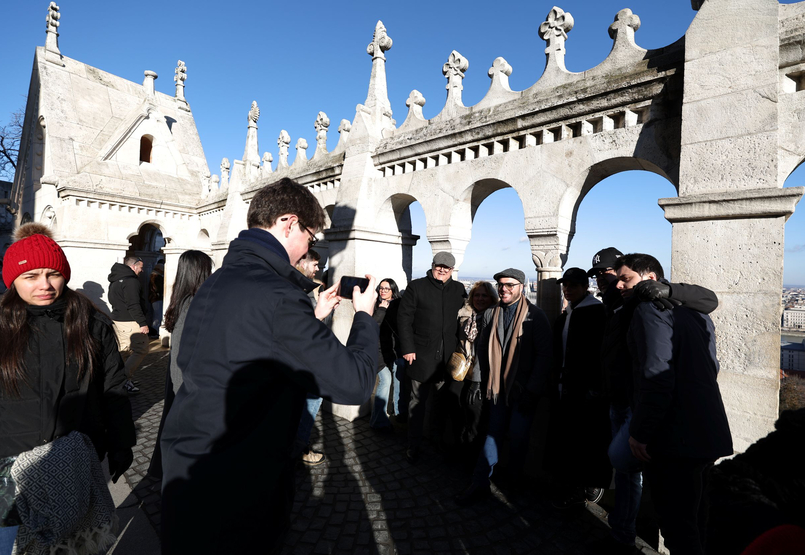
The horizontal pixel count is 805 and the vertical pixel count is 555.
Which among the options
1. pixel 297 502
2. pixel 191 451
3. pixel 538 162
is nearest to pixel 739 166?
pixel 538 162

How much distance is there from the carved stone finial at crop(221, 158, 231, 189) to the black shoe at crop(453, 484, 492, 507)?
8.42 metres

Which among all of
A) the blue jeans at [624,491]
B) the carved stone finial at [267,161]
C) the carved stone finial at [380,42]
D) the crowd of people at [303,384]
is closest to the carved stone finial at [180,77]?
the carved stone finial at [267,161]

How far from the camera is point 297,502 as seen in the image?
9.45 feet

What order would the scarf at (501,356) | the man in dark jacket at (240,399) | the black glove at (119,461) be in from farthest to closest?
the scarf at (501,356)
the black glove at (119,461)
the man in dark jacket at (240,399)

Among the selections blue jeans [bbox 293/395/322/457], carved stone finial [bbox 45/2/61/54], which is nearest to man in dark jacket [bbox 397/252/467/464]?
blue jeans [bbox 293/395/322/457]

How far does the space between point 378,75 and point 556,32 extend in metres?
2.20

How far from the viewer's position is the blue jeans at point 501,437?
2.97 m

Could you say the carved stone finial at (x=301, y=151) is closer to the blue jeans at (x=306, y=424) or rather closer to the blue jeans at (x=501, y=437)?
the blue jeans at (x=306, y=424)

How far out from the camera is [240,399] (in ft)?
3.65

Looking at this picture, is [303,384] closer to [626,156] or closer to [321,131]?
[626,156]

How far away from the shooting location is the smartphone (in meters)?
1.61

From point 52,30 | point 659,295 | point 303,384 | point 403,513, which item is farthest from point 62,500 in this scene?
point 52,30

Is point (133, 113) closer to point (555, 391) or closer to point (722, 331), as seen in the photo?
point (555, 391)

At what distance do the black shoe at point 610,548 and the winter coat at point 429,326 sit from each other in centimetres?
161
